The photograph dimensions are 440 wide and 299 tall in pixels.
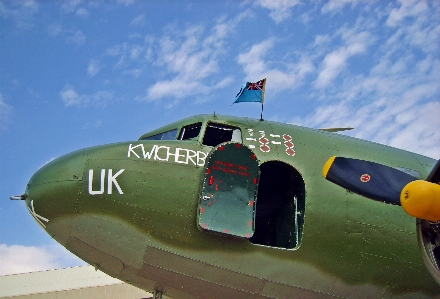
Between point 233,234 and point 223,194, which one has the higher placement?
point 223,194

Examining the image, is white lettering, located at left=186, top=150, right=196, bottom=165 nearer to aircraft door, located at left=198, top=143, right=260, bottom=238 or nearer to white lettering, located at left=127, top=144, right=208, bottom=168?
white lettering, located at left=127, top=144, right=208, bottom=168

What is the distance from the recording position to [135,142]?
31.1ft

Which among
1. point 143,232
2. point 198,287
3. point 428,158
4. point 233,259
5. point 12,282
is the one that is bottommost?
point 12,282

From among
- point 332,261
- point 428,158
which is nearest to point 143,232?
point 332,261

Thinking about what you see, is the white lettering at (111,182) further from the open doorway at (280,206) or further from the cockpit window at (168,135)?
the open doorway at (280,206)

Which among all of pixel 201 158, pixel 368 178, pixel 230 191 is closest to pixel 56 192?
pixel 201 158

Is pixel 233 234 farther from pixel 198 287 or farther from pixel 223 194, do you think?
pixel 198 287

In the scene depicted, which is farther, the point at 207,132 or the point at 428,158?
the point at 428,158

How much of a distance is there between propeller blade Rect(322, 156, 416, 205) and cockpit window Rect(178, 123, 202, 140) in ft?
11.8

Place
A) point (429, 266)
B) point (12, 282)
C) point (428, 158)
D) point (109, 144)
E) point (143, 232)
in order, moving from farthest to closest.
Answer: point (12, 282) < point (428, 158) < point (109, 144) < point (143, 232) < point (429, 266)

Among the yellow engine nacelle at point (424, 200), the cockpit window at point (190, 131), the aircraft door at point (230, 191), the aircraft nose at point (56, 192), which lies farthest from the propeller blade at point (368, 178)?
the aircraft nose at point (56, 192)

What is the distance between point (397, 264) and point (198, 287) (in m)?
4.25

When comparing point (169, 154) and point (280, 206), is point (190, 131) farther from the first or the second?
point (280, 206)

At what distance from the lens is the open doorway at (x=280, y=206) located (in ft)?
32.1
